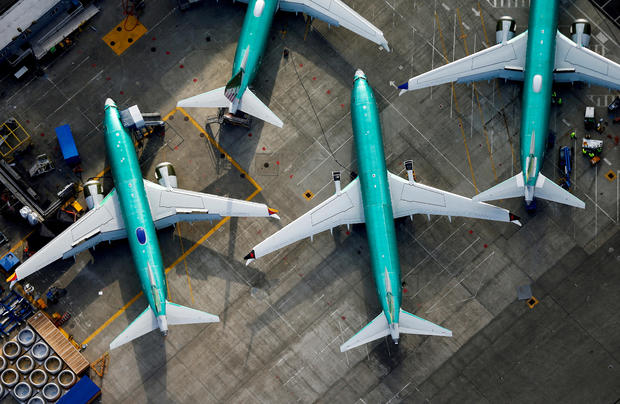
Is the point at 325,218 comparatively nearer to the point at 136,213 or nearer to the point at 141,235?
the point at 141,235

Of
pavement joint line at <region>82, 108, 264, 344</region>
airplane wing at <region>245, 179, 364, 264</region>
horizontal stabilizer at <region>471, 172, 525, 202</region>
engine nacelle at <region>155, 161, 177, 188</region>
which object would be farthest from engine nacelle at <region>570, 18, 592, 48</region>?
engine nacelle at <region>155, 161, 177, 188</region>

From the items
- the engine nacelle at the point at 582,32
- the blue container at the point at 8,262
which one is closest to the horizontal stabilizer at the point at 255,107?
the blue container at the point at 8,262

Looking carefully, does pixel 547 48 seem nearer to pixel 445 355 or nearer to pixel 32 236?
pixel 445 355

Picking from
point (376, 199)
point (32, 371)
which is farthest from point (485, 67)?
point (32, 371)

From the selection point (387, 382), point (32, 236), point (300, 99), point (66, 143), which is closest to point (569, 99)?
point (300, 99)

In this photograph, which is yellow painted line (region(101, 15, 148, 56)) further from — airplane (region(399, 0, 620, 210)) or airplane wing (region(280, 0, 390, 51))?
airplane (region(399, 0, 620, 210))
